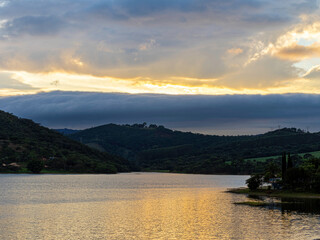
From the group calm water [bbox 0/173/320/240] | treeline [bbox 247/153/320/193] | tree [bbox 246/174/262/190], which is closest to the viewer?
calm water [bbox 0/173/320/240]

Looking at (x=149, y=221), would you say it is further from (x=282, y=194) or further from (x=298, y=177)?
(x=298, y=177)

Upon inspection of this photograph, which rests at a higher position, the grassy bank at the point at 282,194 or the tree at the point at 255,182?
the tree at the point at 255,182

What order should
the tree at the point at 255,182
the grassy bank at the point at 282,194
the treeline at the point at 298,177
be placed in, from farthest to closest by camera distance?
the tree at the point at 255,182
the treeline at the point at 298,177
the grassy bank at the point at 282,194

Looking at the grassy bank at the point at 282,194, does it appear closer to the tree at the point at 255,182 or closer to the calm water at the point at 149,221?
the tree at the point at 255,182

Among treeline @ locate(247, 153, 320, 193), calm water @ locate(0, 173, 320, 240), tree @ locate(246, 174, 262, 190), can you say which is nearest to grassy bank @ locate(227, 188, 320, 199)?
tree @ locate(246, 174, 262, 190)

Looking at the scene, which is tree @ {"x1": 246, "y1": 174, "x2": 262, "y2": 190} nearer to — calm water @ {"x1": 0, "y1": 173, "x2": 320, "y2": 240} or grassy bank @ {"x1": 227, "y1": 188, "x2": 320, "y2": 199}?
grassy bank @ {"x1": 227, "y1": 188, "x2": 320, "y2": 199}

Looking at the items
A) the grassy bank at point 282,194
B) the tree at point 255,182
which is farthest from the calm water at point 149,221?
the tree at point 255,182

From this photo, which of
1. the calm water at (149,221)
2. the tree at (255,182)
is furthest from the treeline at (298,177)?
the calm water at (149,221)

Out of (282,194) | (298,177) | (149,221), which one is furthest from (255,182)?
(149,221)

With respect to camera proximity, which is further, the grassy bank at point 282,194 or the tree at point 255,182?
the tree at point 255,182

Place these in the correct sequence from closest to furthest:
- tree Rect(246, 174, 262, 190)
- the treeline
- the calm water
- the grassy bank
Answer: the calm water, the grassy bank, the treeline, tree Rect(246, 174, 262, 190)

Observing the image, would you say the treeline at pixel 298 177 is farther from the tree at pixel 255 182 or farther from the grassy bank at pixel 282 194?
the grassy bank at pixel 282 194

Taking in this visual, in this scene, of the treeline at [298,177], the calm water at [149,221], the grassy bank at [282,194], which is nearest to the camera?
the calm water at [149,221]

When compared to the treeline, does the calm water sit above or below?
below
